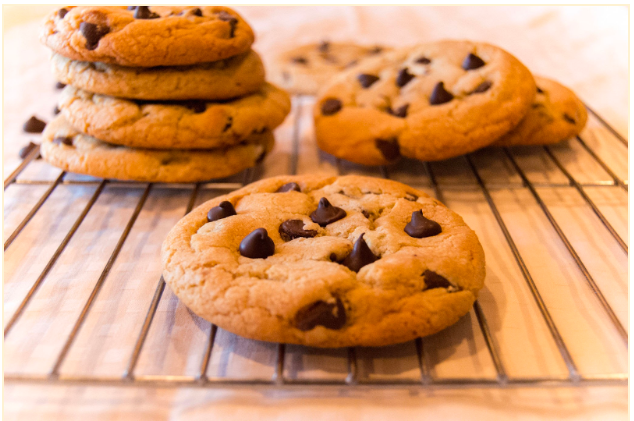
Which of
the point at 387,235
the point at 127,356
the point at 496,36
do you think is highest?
the point at 387,235

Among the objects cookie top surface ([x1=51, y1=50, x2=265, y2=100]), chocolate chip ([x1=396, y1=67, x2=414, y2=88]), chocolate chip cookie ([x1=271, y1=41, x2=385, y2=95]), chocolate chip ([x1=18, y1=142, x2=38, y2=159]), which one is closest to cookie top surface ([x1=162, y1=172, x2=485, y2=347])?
cookie top surface ([x1=51, y1=50, x2=265, y2=100])

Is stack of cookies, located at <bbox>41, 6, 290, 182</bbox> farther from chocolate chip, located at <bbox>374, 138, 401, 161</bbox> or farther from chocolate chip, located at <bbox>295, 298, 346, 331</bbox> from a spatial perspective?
chocolate chip, located at <bbox>295, 298, 346, 331</bbox>

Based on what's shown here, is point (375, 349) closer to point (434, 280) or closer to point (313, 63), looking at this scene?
point (434, 280)

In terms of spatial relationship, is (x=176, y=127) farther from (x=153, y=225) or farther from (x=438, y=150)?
(x=438, y=150)

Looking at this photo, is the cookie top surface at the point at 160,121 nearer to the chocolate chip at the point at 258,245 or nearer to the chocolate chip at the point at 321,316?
the chocolate chip at the point at 258,245

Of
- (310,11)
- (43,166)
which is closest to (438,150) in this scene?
(43,166)

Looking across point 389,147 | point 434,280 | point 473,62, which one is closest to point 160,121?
point 389,147

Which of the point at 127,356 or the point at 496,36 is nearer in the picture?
the point at 127,356
